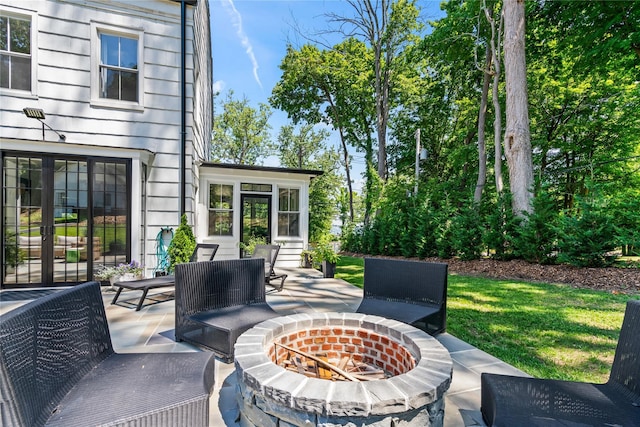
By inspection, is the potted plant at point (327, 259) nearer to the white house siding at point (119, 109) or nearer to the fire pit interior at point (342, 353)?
the white house siding at point (119, 109)

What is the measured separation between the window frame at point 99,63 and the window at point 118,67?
56 millimetres

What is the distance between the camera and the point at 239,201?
27.0 feet

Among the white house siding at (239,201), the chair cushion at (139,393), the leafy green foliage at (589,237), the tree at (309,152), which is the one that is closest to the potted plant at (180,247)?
the white house siding at (239,201)

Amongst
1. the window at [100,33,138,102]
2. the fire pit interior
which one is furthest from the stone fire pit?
the window at [100,33,138,102]

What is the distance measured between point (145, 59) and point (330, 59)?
483 inches

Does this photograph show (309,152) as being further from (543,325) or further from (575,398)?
(575,398)

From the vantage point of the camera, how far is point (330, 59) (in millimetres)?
16469

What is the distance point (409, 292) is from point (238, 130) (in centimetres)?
2261

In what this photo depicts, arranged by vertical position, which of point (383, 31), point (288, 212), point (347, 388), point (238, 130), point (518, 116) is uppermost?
point (383, 31)

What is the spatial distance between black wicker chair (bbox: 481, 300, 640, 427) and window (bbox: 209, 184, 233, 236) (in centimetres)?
730

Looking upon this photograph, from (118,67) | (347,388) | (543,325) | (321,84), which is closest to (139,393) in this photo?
(347,388)

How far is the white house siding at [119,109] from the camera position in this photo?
5496mm

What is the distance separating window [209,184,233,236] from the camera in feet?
26.7

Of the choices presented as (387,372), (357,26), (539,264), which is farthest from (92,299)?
(357,26)
